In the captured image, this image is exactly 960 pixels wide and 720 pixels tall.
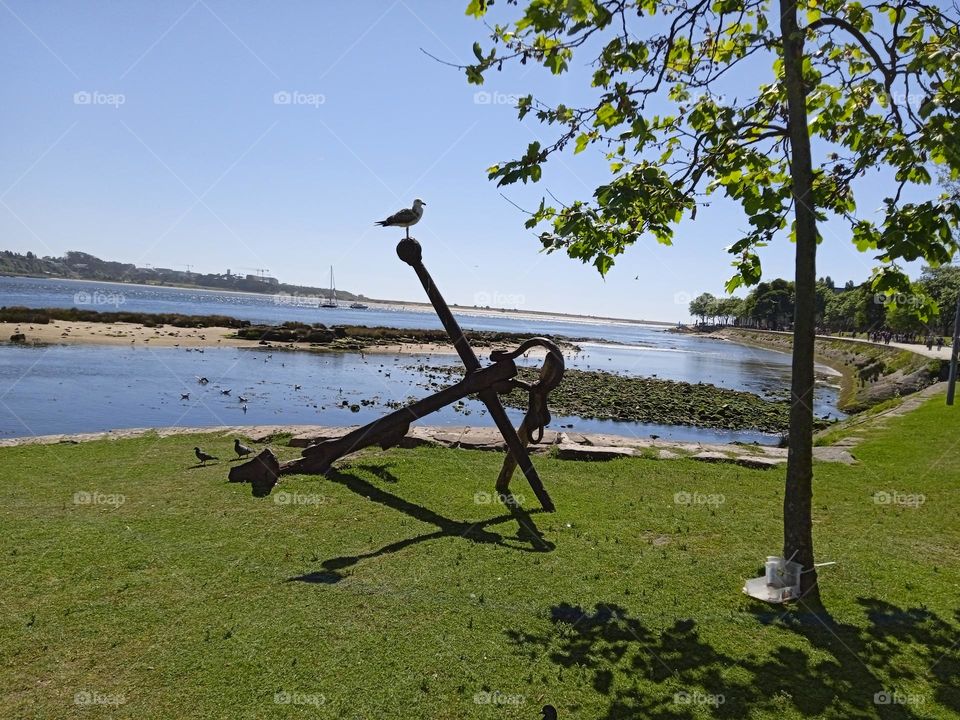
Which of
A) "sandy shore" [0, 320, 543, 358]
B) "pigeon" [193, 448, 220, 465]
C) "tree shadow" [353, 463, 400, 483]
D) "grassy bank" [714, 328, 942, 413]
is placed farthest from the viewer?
"sandy shore" [0, 320, 543, 358]

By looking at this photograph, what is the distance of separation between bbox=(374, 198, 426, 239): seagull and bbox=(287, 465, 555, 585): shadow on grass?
3800 mm

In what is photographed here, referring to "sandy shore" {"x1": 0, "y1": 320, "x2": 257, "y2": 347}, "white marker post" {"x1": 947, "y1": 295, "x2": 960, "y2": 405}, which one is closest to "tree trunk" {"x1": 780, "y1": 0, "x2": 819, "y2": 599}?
"white marker post" {"x1": 947, "y1": 295, "x2": 960, "y2": 405}

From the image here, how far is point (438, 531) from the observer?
723 centimetres

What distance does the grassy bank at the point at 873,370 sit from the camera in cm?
2636

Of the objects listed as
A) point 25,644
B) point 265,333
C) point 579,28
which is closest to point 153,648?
point 25,644

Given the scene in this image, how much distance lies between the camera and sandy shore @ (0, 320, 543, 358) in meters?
42.5

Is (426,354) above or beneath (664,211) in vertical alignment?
beneath

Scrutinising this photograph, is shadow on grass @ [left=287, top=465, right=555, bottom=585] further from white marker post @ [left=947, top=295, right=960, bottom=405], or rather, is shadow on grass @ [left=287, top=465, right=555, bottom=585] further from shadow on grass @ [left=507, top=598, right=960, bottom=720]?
white marker post @ [left=947, top=295, right=960, bottom=405]

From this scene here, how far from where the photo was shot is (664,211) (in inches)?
266

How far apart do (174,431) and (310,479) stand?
540 centimetres

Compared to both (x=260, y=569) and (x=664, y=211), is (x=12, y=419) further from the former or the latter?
(x=664, y=211)

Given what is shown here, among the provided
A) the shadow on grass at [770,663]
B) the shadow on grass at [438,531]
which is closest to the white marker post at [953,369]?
the shadow on grass at [770,663]

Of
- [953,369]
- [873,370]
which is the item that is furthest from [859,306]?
[953,369]

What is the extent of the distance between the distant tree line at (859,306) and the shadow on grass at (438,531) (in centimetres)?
428
